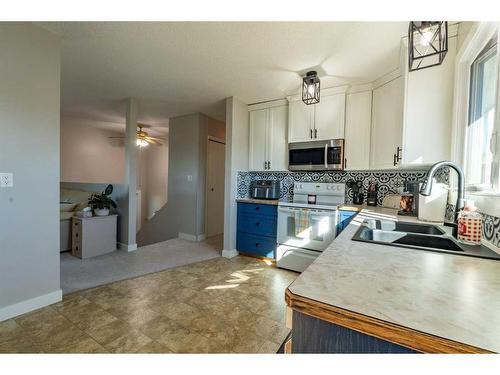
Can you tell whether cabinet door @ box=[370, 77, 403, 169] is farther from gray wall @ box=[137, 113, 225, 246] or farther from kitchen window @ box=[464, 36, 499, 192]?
gray wall @ box=[137, 113, 225, 246]

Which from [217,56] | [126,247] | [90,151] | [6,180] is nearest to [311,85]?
[217,56]

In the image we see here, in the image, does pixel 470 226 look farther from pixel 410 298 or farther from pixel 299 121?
pixel 299 121

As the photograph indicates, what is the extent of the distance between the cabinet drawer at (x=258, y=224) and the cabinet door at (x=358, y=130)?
1232mm

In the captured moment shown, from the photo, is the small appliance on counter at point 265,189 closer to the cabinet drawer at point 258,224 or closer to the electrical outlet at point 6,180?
the cabinet drawer at point 258,224

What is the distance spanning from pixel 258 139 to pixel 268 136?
0.58 feet

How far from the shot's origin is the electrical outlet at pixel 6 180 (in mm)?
1615

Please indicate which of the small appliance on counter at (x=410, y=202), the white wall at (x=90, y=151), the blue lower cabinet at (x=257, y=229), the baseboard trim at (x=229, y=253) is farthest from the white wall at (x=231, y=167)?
the white wall at (x=90, y=151)

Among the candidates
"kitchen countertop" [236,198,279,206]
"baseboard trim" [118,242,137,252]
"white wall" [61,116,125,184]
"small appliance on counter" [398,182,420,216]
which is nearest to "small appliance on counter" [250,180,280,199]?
"kitchen countertop" [236,198,279,206]

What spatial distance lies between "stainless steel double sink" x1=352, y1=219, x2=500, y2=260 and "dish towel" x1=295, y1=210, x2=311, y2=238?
118cm

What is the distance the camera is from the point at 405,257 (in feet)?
2.62

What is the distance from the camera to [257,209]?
3141mm

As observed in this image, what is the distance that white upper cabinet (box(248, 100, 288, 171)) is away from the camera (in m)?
3.23
